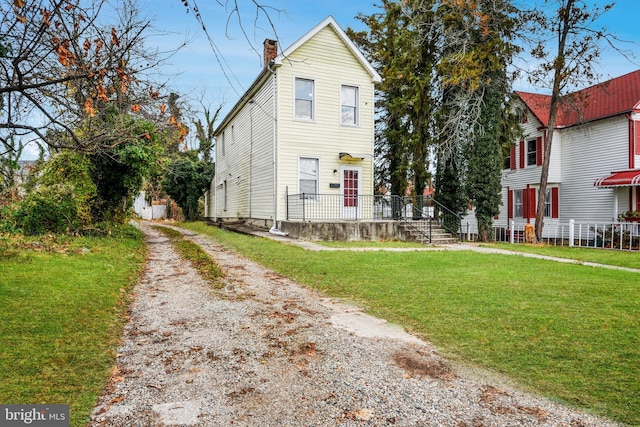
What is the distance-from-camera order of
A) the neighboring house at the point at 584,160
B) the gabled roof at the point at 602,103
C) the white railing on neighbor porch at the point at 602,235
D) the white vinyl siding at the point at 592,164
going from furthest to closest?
1. the white vinyl siding at the point at 592,164
2. the neighboring house at the point at 584,160
3. the gabled roof at the point at 602,103
4. the white railing on neighbor porch at the point at 602,235

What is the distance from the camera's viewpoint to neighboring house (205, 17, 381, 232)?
15.7m

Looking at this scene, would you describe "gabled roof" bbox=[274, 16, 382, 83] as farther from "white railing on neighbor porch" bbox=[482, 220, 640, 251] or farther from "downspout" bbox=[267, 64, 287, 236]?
"white railing on neighbor porch" bbox=[482, 220, 640, 251]

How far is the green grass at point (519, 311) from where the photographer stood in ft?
11.1

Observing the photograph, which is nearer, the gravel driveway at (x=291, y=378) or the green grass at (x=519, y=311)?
the gravel driveway at (x=291, y=378)

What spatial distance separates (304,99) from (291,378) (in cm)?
1410

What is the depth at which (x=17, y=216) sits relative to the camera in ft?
39.4

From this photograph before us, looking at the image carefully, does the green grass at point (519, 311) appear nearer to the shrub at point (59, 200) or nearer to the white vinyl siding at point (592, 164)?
the shrub at point (59, 200)

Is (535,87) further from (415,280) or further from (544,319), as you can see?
(544,319)

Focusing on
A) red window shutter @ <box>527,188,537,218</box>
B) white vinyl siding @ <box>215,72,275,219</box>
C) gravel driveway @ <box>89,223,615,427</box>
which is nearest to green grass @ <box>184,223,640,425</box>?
gravel driveway @ <box>89,223,615,427</box>

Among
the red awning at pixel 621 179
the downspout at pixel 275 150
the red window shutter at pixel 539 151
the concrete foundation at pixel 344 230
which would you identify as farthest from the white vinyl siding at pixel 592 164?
the downspout at pixel 275 150

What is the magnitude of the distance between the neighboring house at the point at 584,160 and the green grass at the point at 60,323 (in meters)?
18.1

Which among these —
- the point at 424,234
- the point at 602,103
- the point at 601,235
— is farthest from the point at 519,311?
the point at 602,103

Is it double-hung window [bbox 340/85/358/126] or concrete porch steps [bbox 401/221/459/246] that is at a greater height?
double-hung window [bbox 340/85/358/126]

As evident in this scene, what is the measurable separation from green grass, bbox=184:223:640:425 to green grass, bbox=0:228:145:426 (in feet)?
10.2
